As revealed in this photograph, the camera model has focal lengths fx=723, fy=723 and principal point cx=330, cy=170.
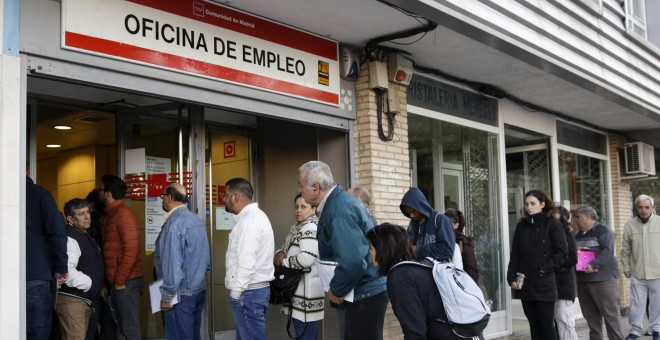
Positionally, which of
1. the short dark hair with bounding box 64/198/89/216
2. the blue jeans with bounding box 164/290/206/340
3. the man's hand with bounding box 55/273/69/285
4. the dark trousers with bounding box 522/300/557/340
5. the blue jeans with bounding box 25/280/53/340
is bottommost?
the dark trousers with bounding box 522/300/557/340

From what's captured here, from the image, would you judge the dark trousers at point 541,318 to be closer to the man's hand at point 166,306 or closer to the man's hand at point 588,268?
the man's hand at point 588,268

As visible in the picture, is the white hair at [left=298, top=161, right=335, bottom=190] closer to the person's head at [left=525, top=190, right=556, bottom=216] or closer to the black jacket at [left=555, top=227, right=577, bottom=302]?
the person's head at [left=525, top=190, right=556, bottom=216]

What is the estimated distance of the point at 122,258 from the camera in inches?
268

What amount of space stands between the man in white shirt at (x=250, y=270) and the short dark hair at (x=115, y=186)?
4.96 feet

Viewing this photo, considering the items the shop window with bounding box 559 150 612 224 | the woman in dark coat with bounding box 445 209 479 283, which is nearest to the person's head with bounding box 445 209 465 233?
the woman in dark coat with bounding box 445 209 479 283

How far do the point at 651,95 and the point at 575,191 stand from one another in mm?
2489

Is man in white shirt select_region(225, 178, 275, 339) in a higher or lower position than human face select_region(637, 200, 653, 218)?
lower

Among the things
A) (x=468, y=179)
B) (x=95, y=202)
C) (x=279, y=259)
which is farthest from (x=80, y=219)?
(x=468, y=179)

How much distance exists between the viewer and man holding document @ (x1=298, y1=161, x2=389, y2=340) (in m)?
4.64

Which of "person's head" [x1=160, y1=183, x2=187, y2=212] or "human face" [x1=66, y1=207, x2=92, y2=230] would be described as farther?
"human face" [x1=66, y1=207, x2=92, y2=230]

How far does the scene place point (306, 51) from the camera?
7.20 metres

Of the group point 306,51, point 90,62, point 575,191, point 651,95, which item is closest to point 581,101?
point 651,95

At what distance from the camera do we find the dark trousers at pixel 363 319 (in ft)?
16.1

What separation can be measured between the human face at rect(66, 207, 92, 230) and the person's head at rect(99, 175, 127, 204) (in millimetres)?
535
